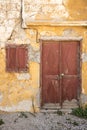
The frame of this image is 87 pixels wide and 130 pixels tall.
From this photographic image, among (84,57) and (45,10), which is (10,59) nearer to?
(45,10)

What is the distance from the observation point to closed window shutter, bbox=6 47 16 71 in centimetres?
1009

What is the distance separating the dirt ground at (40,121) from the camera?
9.23 m

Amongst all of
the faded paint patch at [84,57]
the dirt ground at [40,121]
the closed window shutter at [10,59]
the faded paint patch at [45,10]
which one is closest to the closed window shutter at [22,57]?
the closed window shutter at [10,59]

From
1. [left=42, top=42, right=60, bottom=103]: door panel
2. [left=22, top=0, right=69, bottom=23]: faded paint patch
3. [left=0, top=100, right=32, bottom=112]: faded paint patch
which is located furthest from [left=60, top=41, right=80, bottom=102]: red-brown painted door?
[left=0, top=100, right=32, bottom=112]: faded paint patch

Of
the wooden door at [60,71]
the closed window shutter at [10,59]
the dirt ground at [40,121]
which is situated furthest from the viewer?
the wooden door at [60,71]

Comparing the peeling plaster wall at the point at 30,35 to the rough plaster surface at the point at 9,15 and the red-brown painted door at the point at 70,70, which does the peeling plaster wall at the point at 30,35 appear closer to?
the rough plaster surface at the point at 9,15

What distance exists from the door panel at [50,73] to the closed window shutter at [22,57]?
499 millimetres

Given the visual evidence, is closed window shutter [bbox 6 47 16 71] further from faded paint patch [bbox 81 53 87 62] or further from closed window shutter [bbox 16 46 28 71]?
faded paint patch [bbox 81 53 87 62]

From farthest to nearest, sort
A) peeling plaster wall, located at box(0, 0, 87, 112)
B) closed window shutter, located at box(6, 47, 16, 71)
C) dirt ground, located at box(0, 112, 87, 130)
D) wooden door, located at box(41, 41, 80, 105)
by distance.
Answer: wooden door, located at box(41, 41, 80, 105) → closed window shutter, located at box(6, 47, 16, 71) → peeling plaster wall, located at box(0, 0, 87, 112) → dirt ground, located at box(0, 112, 87, 130)

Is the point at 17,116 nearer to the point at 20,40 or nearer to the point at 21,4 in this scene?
the point at 20,40

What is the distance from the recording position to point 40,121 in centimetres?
963

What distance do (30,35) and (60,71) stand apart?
1.27m

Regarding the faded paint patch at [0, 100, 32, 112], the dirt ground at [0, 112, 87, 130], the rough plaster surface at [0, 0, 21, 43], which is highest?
the rough plaster surface at [0, 0, 21, 43]

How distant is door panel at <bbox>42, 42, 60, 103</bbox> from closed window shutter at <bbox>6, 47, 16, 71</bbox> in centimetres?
79
